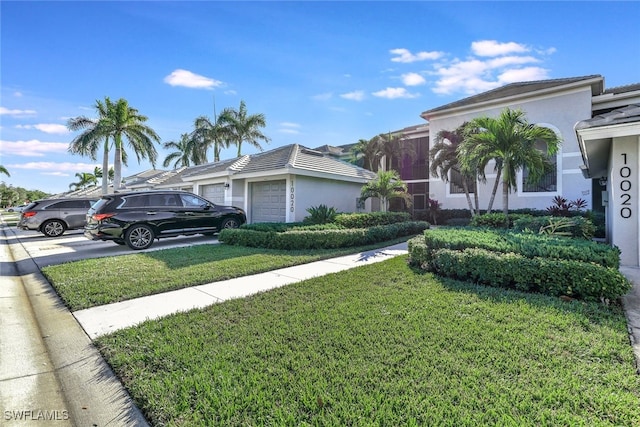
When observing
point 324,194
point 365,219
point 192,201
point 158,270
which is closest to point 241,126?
point 324,194

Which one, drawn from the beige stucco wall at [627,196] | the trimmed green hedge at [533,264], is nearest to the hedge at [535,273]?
the trimmed green hedge at [533,264]

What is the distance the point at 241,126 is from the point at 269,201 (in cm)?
1628

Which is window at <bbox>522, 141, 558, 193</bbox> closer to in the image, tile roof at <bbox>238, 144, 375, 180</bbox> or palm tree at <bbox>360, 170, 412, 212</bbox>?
palm tree at <bbox>360, 170, 412, 212</bbox>

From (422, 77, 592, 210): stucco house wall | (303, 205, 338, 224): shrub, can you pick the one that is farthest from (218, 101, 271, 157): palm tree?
(303, 205, 338, 224): shrub

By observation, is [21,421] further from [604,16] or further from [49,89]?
[604,16]

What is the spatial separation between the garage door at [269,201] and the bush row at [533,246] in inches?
330

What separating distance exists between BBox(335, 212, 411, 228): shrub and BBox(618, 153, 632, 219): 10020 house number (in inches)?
276

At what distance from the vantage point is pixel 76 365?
10.2ft

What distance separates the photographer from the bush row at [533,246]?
15.3ft

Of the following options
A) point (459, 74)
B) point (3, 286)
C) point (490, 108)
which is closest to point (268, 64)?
point (459, 74)

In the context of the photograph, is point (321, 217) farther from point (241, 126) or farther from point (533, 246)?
point (241, 126)

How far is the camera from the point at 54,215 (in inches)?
582

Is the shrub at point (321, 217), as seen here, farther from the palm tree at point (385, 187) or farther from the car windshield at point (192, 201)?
the car windshield at point (192, 201)

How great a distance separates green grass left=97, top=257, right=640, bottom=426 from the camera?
2240 mm
